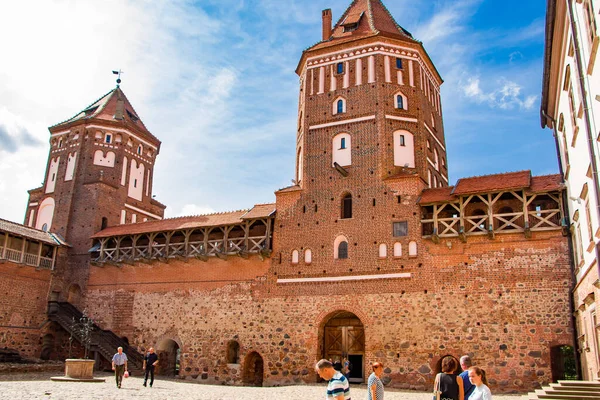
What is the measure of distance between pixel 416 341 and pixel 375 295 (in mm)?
2305

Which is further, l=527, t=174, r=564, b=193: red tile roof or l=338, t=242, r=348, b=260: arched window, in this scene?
l=338, t=242, r=348, b=260: arched window

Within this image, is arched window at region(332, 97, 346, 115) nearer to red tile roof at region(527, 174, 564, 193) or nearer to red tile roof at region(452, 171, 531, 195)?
red tile roof at region(452, 171, 531, 195)

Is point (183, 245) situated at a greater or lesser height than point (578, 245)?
greater

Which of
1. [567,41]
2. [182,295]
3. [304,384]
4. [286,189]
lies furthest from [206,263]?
[567,41]

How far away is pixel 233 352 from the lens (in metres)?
23.5

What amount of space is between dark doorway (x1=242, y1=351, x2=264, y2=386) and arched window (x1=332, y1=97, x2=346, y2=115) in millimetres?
11266

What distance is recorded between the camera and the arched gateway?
2139cm

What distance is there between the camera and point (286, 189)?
79.4 feet

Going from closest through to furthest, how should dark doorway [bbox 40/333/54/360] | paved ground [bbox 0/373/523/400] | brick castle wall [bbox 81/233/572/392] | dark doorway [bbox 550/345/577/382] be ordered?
paved ground [bbox 0/373/523/400]
dark doorway [bbox 550/345/577/382]
brick castle wall [bbox 81/233/572/392]
dark doorway [bbox 40/333/54/360]

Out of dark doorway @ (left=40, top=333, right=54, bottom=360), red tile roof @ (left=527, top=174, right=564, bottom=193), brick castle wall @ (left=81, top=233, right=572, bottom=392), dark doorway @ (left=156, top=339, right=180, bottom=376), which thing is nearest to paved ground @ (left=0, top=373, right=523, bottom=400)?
brick castle wall @ (left=81, top=233, right=572, bottom=392)

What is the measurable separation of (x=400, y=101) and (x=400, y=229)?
6.30 m

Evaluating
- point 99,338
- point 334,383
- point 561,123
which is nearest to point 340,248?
point 561,123

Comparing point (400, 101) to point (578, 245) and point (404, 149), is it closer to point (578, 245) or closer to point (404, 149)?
point (404, 149)

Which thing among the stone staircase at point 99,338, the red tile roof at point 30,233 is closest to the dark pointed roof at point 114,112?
the red tile roof at point 30,233
